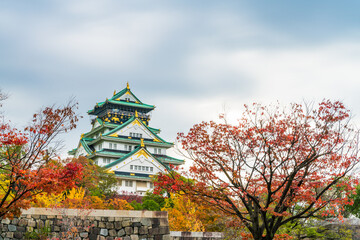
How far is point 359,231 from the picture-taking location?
24.4 meters

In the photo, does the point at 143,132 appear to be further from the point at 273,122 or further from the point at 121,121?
the point at 273,122

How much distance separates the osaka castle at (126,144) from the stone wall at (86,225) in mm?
35100

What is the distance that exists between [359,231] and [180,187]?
15171 mm

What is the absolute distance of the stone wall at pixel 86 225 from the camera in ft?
42.5

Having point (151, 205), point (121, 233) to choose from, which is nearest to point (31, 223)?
point (121, 233)

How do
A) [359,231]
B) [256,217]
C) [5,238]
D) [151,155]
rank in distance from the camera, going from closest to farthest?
[5,238]
[256,217]
[359,231]
[151,155]

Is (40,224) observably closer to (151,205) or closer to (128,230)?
(128,230)

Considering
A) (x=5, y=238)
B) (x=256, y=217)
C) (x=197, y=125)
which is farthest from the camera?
(x=197, y=125)

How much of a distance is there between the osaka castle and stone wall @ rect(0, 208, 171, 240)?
35.1 meters

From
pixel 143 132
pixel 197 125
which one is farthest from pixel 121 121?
pixel 197 125

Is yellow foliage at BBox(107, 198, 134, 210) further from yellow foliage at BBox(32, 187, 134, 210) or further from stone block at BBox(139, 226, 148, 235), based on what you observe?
stone block at BBox(139, 226, 148, 235)

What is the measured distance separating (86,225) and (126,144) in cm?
4375

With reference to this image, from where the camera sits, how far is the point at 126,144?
56.6m

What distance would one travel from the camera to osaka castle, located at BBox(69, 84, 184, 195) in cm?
5172
